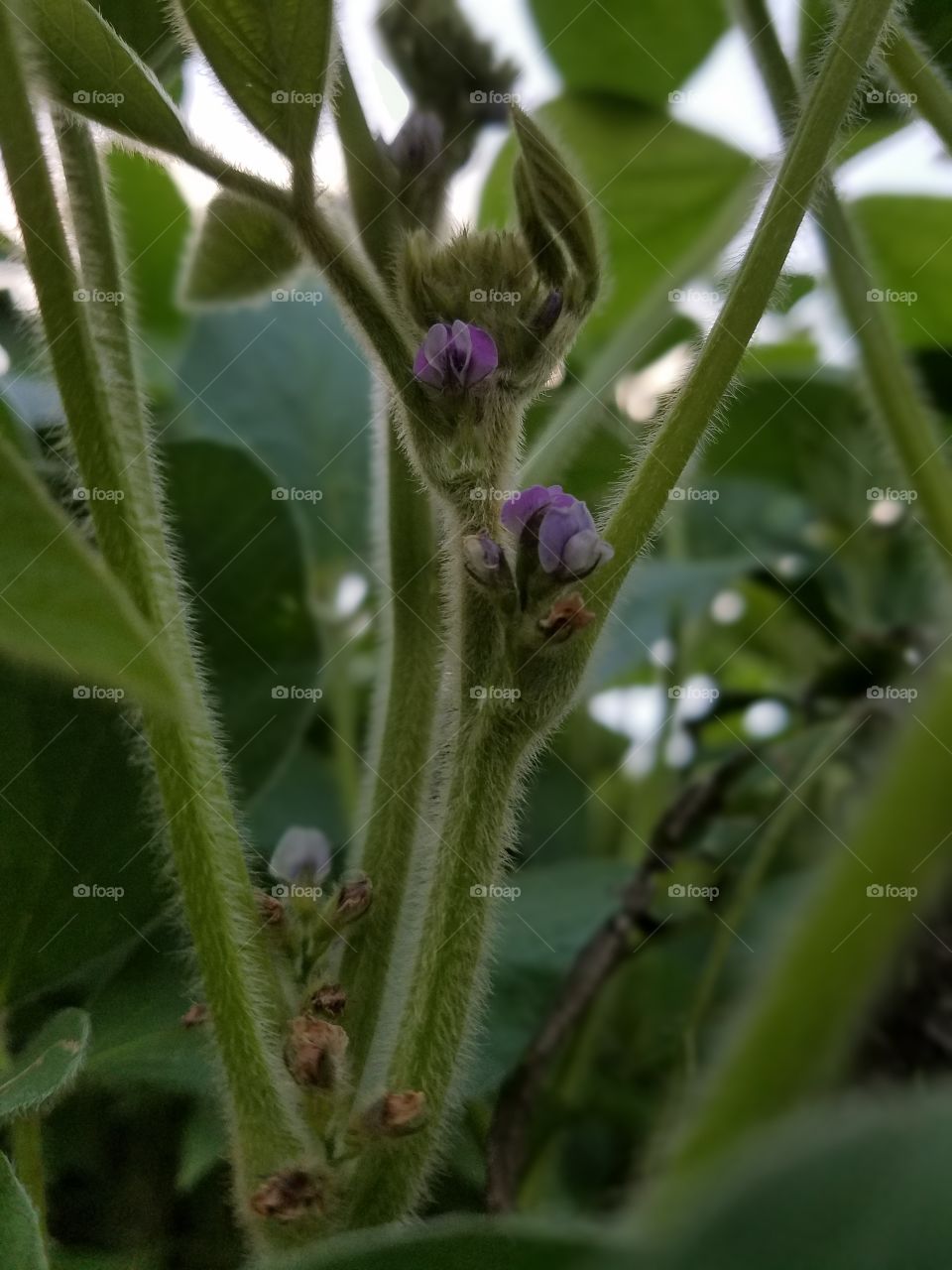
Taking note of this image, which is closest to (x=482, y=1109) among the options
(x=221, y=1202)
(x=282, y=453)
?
(x=221, y=1202)

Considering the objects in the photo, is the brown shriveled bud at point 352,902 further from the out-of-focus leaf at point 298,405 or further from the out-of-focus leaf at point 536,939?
the out-of-focus leaf at point 298,405

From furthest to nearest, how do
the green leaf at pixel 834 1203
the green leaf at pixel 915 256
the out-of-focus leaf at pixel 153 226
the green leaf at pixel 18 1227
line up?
the out-of-focus leaf at pixel 153 226 → the green leaf at pixel 915 256 → the green leaf at pixel 18 1227 → the green leaf at pixel 834 1203

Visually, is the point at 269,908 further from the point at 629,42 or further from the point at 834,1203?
the point at 629,42

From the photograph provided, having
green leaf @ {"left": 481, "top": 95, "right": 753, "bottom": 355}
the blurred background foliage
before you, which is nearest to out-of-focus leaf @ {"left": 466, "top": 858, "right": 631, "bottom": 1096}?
the blurred background foliage

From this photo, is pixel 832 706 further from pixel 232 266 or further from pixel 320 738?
pixel 232 266

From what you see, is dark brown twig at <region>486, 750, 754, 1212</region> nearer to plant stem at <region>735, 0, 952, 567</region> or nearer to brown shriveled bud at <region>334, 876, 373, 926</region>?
brown shriveled bud at <region>334, 876, 373, 926</region>

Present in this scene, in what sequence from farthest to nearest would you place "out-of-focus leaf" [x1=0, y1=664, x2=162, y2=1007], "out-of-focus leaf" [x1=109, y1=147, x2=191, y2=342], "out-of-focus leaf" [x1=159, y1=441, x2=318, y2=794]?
"out-of-focus leaf" [x1=109, y1=147, x2=191, y2=342], "out-of-focus leaf" [x1=159, y1=441, x2=318, y2=794], "out-of-focus leaf" [x1=0, y1=664, x2=162, y2=1007]

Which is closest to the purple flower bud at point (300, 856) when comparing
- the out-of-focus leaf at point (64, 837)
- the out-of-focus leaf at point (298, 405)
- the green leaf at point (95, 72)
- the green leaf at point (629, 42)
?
the out-of-focus leaf at point (64, 837)
